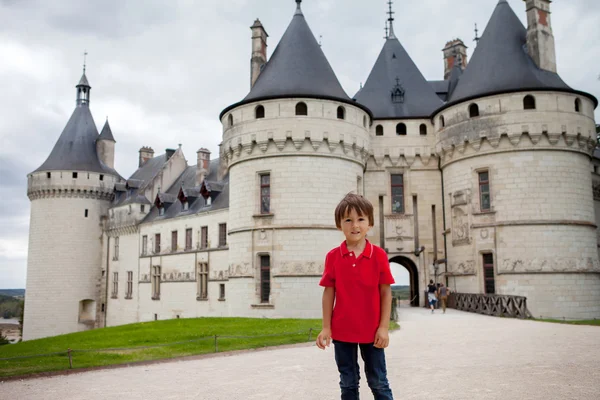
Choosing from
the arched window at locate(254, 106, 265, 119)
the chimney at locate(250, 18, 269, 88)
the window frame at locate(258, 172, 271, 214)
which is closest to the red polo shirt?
the window frame at locate(258, 172, 271, 214)

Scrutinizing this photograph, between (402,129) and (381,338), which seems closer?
(381,338)

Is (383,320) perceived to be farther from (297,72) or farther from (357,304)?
(297,72)

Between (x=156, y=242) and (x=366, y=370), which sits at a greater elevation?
(x=156, y=242)

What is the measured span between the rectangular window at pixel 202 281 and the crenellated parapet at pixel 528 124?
16.5m

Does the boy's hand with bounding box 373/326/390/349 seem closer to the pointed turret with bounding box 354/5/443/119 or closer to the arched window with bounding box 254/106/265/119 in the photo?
the arched window with bounding box 254/106/265/119

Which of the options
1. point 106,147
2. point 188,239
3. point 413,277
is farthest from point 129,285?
point 413,277

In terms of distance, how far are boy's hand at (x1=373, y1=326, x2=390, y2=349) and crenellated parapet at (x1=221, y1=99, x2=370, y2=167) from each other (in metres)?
19.1

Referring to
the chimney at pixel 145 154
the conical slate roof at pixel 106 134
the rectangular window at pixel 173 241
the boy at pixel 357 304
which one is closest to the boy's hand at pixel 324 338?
the boy at pixel 357 304

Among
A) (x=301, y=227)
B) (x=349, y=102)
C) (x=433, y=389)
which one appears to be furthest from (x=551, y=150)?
(x=433, y=389)

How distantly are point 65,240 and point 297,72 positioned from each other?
2564 centimetres

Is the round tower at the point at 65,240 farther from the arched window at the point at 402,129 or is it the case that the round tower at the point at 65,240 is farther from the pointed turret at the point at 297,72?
the arched window at the point at 402,129

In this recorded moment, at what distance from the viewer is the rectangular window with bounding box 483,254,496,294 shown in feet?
75.9

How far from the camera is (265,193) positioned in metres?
24.0

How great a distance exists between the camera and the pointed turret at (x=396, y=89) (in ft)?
91.0
